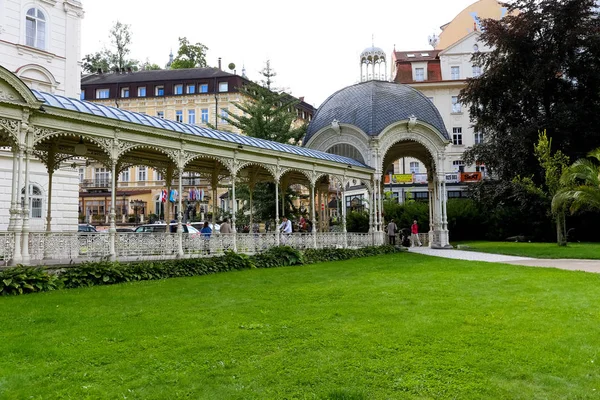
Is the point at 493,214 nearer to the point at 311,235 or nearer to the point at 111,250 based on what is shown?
the point at 311,235

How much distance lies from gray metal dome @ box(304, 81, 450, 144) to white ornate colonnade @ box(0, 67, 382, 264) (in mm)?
5546

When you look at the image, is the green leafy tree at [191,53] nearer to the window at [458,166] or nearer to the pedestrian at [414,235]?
the window at [458,166]

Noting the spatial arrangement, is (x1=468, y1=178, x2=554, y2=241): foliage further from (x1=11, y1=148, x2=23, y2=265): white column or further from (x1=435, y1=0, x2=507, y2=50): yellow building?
(x1=11, y1=148, x2=23, y2=265): white column

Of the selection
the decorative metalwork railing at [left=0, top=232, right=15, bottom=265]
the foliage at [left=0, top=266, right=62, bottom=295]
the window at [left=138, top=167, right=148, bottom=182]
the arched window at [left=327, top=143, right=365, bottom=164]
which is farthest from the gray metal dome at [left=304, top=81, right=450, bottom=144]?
the window at [left=138, top=167, right=148, bottom=182]

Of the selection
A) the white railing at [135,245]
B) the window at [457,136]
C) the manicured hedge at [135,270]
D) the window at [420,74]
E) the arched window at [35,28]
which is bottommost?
the manicured hedge at [135,270]

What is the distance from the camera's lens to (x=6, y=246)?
10734 millimetres

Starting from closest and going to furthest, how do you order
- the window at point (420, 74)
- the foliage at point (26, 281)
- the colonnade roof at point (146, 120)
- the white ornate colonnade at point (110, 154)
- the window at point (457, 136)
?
the foliage at point (26, 281) < the white ornate colonnade at point (110, 154) < the colonnade roof at point (146, 120) < the window at point (420, 74) < the window at point (457, 136)

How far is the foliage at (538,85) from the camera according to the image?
30.3 metres

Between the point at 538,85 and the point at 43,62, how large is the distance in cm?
2927

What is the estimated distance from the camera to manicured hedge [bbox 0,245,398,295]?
397 inches

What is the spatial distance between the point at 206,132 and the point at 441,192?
15508 mm

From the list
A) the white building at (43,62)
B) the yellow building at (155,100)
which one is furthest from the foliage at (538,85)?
the yellow building at (155,100)

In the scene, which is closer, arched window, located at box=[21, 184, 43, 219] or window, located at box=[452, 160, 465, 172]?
arched window, located at box=[21, 184, 43, 219]

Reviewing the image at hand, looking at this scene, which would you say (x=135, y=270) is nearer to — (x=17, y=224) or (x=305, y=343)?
(x=17, y=224)
